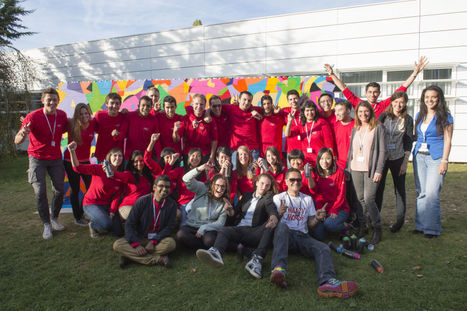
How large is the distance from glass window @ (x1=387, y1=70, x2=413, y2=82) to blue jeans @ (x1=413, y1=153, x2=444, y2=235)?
8.65 metres

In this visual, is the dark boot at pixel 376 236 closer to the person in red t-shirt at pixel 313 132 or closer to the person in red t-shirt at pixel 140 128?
the person in red t-shirt at pixel 313 132

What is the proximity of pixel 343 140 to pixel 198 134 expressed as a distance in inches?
93.2

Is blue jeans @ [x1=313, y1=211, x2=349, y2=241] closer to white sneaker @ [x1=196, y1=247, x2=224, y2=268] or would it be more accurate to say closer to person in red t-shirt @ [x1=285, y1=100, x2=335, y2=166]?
person in red t-shirt @ [x1=285, y1=100, x2=335, y2=166]

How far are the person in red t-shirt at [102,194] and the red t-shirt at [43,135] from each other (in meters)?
0.46

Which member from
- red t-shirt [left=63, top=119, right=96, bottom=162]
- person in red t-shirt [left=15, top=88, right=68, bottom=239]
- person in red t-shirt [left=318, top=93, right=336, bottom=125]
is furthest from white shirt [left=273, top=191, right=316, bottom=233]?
person in red t-shirt [left=15, top=88, right=68, bottom=239]

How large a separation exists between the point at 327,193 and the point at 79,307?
3420mm

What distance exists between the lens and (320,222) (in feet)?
14.1

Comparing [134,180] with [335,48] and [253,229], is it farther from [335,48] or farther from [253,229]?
[335,48]

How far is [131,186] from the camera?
191 inches

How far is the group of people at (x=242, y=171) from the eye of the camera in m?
4.00

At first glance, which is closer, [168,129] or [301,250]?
[301,250]

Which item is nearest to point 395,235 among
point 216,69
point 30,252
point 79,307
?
point 79,307

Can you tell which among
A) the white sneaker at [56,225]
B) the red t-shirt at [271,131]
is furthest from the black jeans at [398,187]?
the white sneaker at [56,225]

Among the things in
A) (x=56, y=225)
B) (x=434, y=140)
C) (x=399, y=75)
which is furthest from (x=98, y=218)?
Result: (x=399, y=75)
